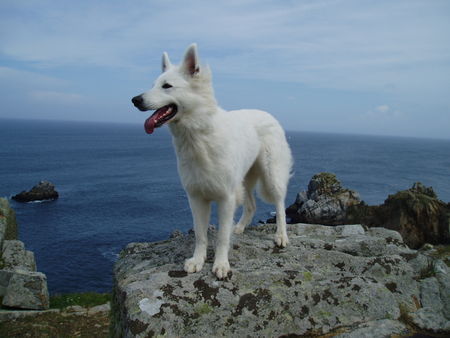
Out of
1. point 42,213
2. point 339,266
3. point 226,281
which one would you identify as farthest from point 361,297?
point 42,213

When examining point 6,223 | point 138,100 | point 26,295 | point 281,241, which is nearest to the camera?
point 138,100

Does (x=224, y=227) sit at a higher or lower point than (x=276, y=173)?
lower

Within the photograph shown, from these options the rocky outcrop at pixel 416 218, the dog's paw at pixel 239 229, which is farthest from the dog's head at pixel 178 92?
the rocky outcrop at pixel 416 218

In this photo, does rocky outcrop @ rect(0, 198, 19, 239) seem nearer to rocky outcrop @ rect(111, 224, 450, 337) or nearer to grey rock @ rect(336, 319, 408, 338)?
rocky outcrop @ rect(111, 224, 450, 337)

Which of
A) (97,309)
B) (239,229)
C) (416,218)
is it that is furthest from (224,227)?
(416,218)

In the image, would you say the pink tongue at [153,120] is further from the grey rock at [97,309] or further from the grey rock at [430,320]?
the grey rock at [97,309]

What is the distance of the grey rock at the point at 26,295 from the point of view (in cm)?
1613

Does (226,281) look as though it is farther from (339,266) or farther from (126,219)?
(126,219)

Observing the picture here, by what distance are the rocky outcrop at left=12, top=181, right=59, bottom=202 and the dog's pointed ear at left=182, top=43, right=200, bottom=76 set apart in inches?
2154

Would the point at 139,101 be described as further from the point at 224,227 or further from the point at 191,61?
the point at 224,227

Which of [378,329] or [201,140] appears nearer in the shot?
[378,329]

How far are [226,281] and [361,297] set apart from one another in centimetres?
189

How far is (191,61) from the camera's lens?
5273mm

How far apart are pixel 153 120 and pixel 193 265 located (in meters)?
2.32
